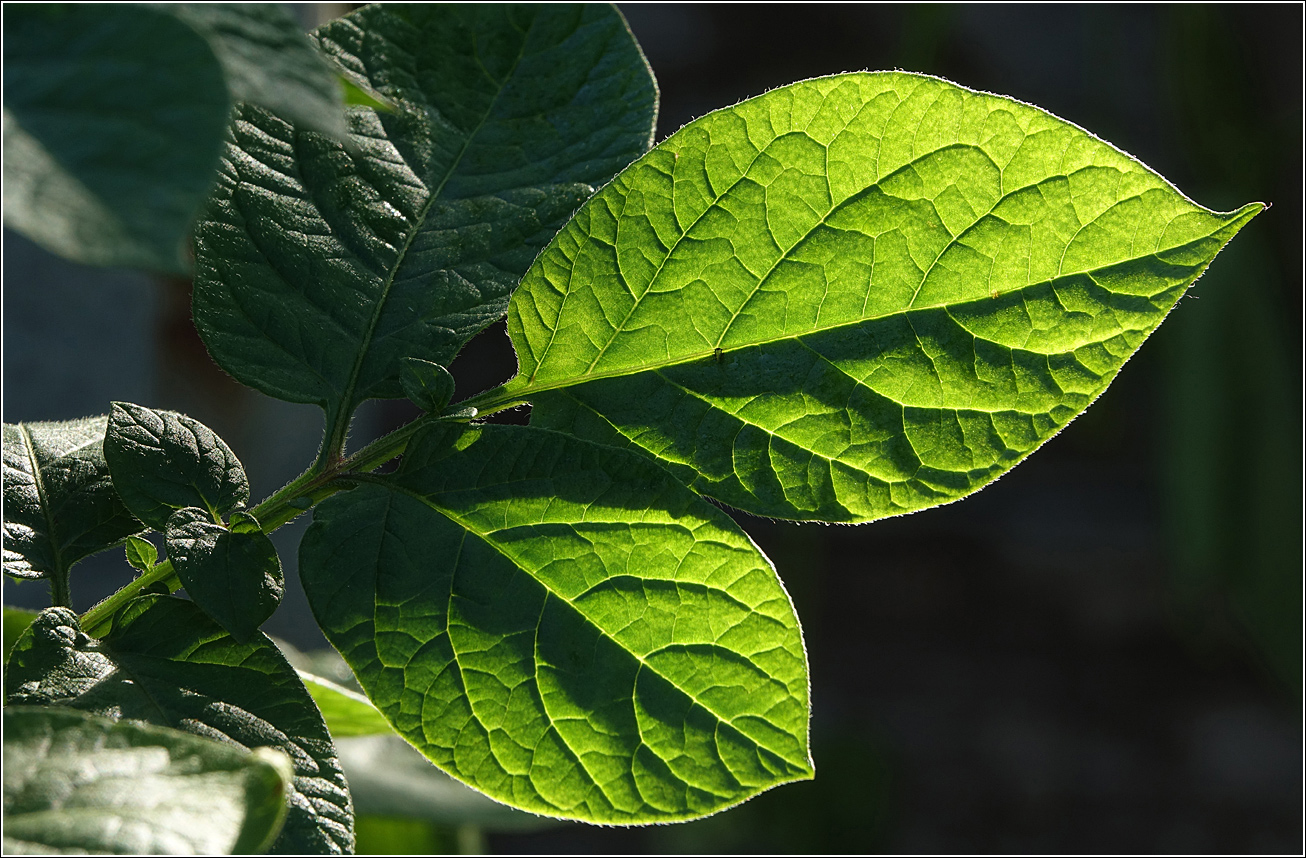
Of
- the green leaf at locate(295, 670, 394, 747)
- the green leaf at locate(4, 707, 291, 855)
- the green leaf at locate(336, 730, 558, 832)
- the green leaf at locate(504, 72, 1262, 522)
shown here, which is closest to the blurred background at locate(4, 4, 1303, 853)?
the green leaf at locate(336, 730, 558, 832)

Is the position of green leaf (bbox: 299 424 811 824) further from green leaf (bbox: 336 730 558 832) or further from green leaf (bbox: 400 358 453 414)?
green leaf (bbox: 336 730 558 832)

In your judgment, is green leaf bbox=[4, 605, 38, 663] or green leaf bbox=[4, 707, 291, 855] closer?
green leaf bbox=[4, 707, 291, 855]

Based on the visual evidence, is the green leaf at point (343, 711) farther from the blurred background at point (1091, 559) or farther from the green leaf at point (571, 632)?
the blurred background at point (1091, 559)

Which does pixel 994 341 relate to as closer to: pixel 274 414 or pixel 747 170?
pixel 747 170

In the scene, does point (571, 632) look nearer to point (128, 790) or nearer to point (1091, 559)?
point (128, 790)

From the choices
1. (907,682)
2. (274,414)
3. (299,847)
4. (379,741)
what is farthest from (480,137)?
(907,682)

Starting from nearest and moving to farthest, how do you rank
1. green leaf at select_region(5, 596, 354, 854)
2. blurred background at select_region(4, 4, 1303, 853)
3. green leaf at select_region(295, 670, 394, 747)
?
green leaf at select_region(5, 596, 354, 854) < green leaf at select_region(295, 670, 394, 747) < blurred background at select_region(4, 4, 1303, 853)
